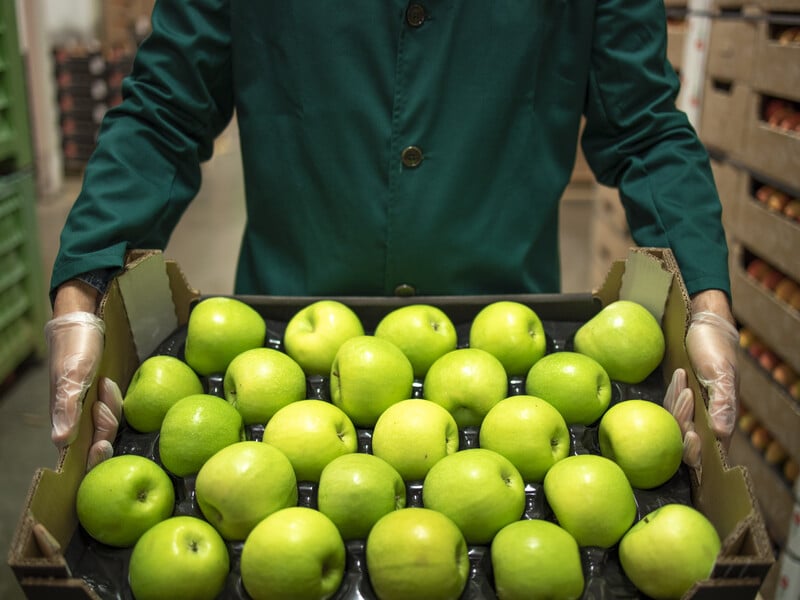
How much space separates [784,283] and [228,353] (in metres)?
2.22

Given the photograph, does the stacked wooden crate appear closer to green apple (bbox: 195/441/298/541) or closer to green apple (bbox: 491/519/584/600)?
green apple (bbox: 491/519/584/600)

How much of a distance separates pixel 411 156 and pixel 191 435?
2.37 ft

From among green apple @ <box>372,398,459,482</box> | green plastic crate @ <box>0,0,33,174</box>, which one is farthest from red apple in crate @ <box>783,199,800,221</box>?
green plastic crate @ <box>0,0,33,174</box>

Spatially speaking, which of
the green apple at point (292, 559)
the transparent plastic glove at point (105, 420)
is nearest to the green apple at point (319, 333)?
the transparent plastic glove at point (105, 420)

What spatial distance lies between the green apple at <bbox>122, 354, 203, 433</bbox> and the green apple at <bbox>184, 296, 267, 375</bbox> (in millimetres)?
74

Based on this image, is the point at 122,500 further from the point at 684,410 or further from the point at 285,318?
the point at 684,410

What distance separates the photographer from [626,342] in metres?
1.27

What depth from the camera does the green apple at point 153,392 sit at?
3.89 feet

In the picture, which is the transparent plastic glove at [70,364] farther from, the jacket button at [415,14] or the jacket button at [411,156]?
the jacket button at [415,14]

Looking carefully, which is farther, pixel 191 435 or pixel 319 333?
pixel 319 333

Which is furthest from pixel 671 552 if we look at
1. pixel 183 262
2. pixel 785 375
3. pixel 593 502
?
pixel 183 262

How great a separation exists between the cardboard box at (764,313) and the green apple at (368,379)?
187 cm

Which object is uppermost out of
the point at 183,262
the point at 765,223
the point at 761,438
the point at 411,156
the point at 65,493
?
the point at 411,156

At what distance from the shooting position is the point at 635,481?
1.09 m
